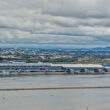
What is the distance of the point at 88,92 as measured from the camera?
1756 centimetres

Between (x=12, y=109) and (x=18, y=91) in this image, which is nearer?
(x=12, y=109)

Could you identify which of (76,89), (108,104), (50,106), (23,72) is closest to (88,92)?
(76,89)

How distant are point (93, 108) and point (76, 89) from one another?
5.21m

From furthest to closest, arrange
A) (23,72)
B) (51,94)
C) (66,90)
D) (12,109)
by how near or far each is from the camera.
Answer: (23,72), (66,90), (51,94), (12,109)

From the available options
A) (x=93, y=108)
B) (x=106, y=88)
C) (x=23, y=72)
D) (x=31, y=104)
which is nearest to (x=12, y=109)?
(x=31, y=104)

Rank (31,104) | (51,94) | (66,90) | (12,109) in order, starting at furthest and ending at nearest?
(66,90) → (51,94) → (31,104) → (12,109)

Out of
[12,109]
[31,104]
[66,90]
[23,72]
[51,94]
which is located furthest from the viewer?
[23,72]

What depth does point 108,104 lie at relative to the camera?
14250mm

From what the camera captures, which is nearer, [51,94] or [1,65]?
[51,94]

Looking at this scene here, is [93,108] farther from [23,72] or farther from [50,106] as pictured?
[23,72]

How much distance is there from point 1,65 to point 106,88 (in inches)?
612

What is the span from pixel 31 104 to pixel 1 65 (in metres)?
18.7

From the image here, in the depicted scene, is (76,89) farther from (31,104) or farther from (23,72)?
(23,72)

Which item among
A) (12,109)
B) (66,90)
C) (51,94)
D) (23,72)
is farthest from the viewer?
(23,72)
